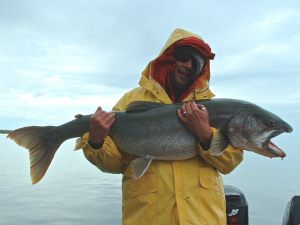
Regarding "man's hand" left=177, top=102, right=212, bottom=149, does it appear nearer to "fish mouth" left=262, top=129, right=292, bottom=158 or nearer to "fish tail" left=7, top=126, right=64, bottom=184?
"fish mouth" left=262, top=129, right=292, bottom=158

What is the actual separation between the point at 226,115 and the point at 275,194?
23341mm

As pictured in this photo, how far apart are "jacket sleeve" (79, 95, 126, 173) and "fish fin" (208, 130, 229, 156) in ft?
3.43

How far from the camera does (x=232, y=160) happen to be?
15.1 feet

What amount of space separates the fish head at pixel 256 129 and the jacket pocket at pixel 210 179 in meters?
0.40

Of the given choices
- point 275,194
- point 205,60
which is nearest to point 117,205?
point 275,194

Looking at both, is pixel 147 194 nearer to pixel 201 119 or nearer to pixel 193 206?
pixel 193 206

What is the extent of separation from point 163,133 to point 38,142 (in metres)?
1.53

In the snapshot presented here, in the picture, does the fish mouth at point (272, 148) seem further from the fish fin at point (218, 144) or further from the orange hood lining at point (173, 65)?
the orange hood lining at point (173, 65)

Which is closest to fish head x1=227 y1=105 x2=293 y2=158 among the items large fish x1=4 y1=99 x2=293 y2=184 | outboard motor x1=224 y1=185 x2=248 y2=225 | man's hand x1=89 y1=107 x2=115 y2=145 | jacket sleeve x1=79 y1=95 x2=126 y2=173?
large fish x1=4 y1=99 x2=293 y2=184

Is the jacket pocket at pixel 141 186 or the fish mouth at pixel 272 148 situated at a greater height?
the fish mouth at pixel 272 148

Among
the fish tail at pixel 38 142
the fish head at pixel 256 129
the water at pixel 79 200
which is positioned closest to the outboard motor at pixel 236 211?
the fish head at pixel 256 129

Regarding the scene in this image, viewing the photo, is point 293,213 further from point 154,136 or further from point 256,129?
point 154,136

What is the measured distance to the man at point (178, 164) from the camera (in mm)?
4391

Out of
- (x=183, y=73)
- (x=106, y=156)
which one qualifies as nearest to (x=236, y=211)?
(x=183, y=73)
